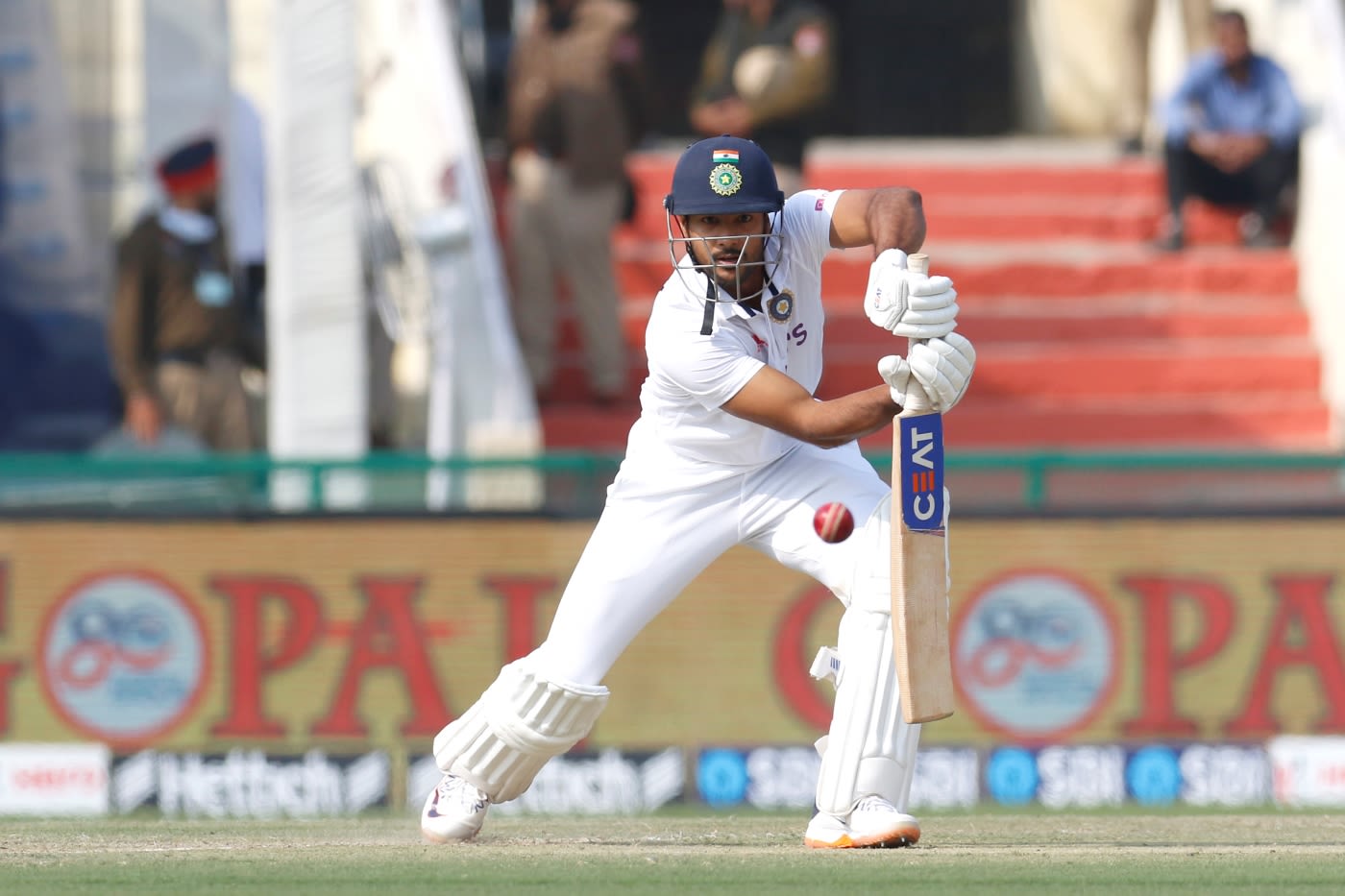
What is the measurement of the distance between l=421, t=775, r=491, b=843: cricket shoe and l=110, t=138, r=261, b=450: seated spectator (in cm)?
415

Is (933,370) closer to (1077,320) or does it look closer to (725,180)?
(725,180)

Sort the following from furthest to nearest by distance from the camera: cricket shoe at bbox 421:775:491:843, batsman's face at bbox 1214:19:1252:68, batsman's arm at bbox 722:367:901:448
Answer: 1. batsman's face at bbox 1214:19:1252:68
2. cricket shoe at bbox 421:775:491:843
3. batsman's arm at bbox 722:367:901:448

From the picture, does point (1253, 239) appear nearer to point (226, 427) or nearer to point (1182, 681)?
point (1182, 681)

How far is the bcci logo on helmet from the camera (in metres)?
8.56

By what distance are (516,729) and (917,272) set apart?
4.77ft

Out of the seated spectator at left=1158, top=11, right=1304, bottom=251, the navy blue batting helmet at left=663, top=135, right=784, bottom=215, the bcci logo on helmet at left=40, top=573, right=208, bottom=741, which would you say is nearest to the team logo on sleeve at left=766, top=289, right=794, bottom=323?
the navy blue batting helmet at left=663, top=135, right=784, bottom=215

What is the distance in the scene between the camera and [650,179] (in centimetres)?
1198

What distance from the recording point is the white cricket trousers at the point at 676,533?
216 inches

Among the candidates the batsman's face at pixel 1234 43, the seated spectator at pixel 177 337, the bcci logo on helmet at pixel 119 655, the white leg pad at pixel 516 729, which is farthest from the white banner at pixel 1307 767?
the seated spectator at pixel 177 337

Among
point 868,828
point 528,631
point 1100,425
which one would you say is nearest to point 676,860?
point 868,828

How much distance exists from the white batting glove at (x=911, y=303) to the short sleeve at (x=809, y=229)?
→ 18.3 inches

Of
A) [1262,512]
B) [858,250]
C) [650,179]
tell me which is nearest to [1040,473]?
[1262,512]

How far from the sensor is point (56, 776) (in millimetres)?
7969

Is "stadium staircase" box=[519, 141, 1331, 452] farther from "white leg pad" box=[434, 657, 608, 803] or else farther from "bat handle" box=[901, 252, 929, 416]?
"bat handle" box=[901, 252, 929, 416]
